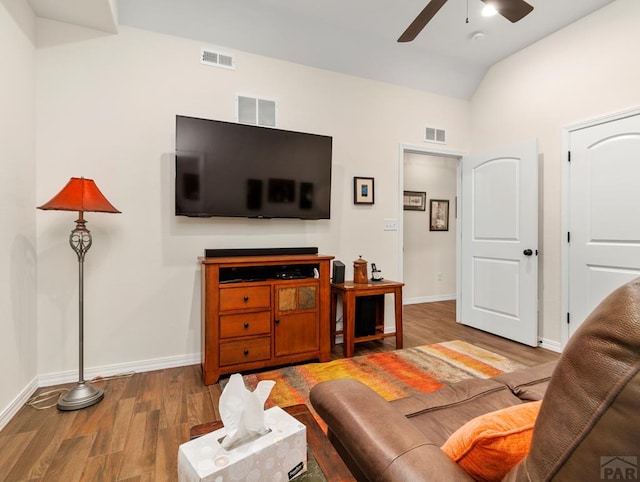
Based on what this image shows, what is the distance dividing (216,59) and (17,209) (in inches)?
75.6

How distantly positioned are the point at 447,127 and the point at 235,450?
415 centimetres

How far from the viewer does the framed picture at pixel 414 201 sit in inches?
210

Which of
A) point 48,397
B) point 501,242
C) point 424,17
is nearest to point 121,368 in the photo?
point 48,397

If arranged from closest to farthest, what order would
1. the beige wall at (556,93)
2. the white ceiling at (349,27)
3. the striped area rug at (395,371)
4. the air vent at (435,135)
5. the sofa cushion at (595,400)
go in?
the sofa cushion at (595,400)
the striped area rug at (395,371)
the white ceiling at (349,27)
the beige wall at (556,93)
the air vent at (435,135)

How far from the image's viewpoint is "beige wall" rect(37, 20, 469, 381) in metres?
2.46

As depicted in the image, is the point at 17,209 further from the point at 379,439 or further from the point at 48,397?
the point at 379,439

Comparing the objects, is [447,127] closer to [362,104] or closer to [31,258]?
[362,104]

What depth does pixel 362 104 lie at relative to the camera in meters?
3.52

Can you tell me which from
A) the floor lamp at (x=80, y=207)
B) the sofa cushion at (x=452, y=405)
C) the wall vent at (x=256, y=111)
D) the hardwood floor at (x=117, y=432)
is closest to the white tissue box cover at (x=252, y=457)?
the sofa cushion at (x=452, y=405)

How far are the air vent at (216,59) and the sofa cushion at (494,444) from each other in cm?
319

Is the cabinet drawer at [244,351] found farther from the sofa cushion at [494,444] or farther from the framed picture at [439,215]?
the framed picture at [439,215]

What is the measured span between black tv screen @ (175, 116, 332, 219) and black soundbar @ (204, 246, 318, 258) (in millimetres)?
322

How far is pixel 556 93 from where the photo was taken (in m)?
3.23

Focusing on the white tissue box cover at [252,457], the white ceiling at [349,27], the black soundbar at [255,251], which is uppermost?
the white ceiling at [349,27]
